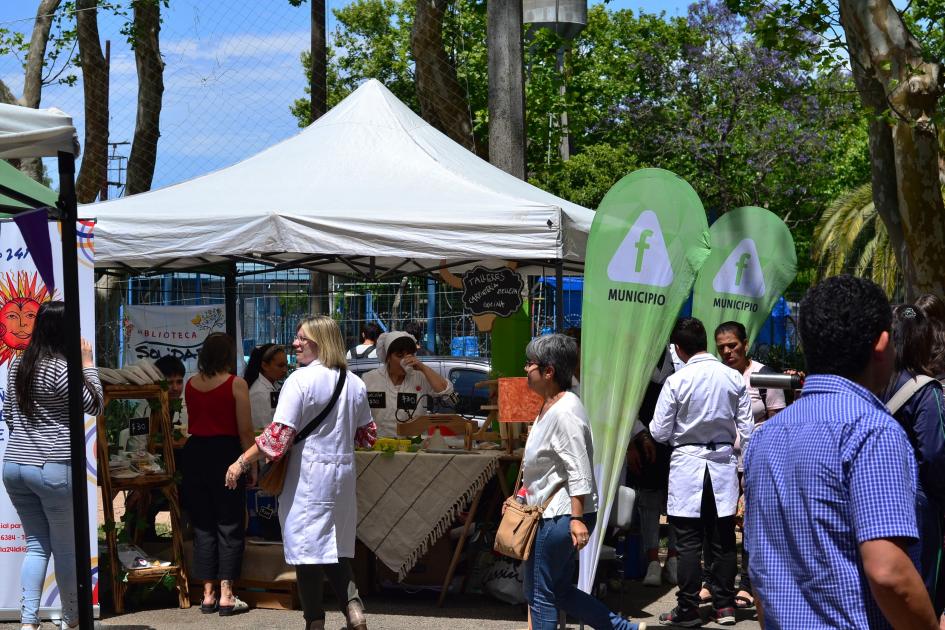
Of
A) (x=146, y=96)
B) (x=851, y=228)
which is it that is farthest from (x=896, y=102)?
(x=851, y=228)

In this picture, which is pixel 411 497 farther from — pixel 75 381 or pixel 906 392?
pixel 906 392

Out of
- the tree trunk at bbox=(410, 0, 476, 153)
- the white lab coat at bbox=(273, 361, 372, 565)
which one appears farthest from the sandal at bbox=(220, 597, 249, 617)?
the tree trunk at bbox=(410, 0, 476, 153)

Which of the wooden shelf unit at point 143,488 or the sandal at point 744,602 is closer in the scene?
the wooden shelf unit at point 143,488

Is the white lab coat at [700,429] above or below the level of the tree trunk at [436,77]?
below

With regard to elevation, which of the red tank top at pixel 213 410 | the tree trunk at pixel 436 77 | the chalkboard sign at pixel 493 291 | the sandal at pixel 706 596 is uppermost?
the tree trunk at pixel 436 77

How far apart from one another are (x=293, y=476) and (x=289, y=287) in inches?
361

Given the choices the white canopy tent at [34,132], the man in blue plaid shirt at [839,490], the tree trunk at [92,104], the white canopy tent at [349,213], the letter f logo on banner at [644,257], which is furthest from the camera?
the tree trunk at [92,104]

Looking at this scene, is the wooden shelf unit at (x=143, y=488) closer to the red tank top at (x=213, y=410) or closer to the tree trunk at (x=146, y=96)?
the red tank top at (x=213, y=410)

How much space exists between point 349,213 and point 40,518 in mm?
2457

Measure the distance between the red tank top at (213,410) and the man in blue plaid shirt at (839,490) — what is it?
4.71 metres

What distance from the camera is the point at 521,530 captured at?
4.97 metres

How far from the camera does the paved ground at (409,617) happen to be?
6.49 m

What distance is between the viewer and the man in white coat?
6.39 m

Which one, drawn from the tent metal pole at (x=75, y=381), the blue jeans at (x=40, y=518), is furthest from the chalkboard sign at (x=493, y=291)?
the tent metal pole at (x=75, y=381)
